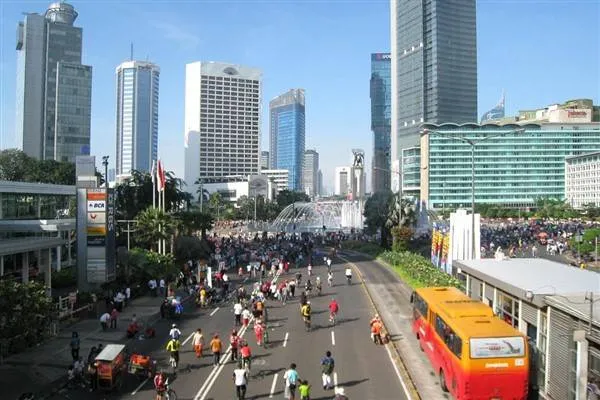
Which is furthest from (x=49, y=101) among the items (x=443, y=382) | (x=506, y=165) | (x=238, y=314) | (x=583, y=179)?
(x=443, y=382)

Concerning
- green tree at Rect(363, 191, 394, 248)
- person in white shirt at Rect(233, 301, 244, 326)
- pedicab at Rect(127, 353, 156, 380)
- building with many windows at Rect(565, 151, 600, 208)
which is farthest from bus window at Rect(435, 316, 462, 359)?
building with many windows at Rect(565, 151, 600, 208)

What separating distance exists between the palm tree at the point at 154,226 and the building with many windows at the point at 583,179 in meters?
153

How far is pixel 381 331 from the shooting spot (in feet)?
78.8

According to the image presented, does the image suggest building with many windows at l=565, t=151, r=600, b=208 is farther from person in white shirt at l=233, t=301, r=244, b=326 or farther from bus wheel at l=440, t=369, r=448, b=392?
bus wheel at l=440, t=369, r=448, b=392

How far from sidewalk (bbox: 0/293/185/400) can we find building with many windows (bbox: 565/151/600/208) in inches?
6555

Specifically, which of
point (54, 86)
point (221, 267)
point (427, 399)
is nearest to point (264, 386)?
point (427, 399)

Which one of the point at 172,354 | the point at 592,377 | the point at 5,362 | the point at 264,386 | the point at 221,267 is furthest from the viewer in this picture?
the point at 221,267

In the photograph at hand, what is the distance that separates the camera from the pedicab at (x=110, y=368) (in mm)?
17234

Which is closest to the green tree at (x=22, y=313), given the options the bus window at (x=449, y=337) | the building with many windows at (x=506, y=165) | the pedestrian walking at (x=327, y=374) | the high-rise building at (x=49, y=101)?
the pedestrian walking at (x=327, y=374)

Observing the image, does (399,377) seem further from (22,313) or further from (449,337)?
(22,313)

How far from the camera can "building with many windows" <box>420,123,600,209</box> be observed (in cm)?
18225

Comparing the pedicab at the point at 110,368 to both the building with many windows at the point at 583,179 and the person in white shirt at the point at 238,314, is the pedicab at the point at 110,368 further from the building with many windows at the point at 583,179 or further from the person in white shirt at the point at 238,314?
the building with many windows at the point at 583,179

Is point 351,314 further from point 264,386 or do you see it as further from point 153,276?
point 153,276

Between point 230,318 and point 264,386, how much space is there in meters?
11.7
